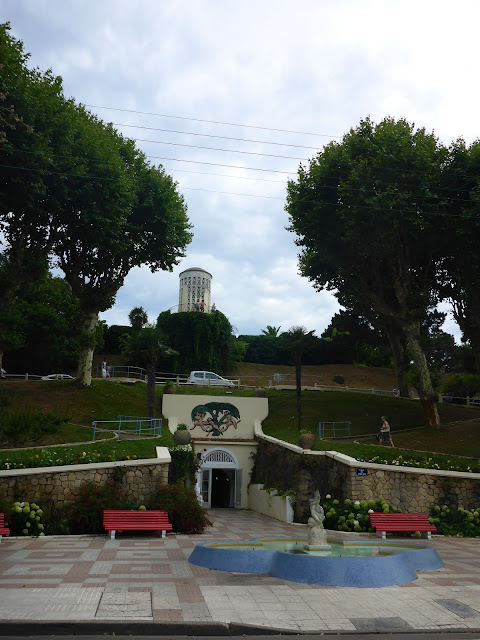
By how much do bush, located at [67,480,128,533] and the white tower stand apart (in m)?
34.6

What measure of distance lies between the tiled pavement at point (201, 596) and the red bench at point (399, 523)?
384 centimetres

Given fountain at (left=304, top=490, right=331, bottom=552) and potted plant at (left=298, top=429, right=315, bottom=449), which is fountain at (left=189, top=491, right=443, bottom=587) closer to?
fountain at (left=304, top=490, right=331, bottom=552)

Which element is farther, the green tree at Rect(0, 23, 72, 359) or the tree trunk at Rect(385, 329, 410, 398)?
the tree trunk at Rect(385, 329, 410, 398)

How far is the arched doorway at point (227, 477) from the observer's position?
29.8 metres

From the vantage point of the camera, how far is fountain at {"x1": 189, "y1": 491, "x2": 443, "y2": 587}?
32.6ft

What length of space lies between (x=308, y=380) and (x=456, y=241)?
88.3ft

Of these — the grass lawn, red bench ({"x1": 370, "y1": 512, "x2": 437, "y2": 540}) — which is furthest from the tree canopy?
red bench ({"x1": 370, "y1": 512, "x2": 437, "y2": 540})

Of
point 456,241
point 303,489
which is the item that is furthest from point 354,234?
point 303,489

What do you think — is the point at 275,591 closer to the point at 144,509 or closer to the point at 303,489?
the point at 144,509

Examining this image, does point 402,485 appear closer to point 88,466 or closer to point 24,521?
point 88,466

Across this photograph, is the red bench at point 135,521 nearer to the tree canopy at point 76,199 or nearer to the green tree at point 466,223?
the tree canopy at point 76,199

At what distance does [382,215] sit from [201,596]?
2194 cm

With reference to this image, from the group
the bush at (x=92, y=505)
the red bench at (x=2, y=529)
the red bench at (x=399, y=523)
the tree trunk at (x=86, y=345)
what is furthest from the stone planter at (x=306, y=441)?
the tree trunk at (x=86, y=345)

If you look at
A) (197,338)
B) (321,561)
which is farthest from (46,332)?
(321,561)
